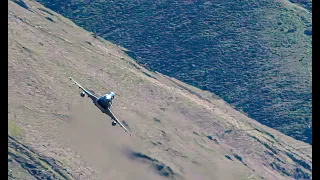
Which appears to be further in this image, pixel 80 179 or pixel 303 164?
pixel 303 164
